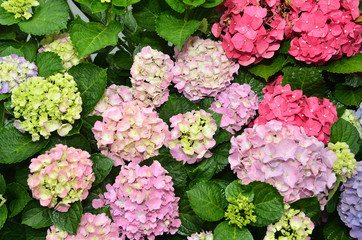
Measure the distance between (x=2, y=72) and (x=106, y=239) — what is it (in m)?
0.50

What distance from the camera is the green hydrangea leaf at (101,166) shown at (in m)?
1.17

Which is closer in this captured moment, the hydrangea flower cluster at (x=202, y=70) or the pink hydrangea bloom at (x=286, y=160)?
the pink hydrangea bloom at (x=286, y=160)

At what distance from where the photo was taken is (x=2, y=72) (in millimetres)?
1210

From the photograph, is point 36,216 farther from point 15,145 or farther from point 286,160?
point 286,160

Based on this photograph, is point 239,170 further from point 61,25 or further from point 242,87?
point 61,25

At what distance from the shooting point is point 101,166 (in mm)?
1171

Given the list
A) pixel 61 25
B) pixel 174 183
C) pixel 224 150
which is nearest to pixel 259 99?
pixel 224 150

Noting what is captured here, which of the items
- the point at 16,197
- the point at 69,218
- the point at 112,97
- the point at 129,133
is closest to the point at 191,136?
the point at 129,133

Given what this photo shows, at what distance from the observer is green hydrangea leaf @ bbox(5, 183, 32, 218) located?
3.73ft

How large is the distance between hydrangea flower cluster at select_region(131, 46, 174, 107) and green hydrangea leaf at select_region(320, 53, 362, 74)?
0.45 meters

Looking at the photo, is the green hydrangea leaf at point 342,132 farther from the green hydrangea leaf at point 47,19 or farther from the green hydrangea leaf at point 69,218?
the green hydrangea leaf at point 47,19

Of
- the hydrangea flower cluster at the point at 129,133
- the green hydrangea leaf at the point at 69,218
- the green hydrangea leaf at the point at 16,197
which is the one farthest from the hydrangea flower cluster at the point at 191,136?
the green hydrangea leaf at the point at 16,197

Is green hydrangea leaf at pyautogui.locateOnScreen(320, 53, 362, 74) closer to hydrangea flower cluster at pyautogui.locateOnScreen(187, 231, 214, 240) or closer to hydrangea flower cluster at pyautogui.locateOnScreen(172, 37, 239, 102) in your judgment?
hydrangea flower cluster at pyautogui.locateOnScreen(172, 37, 239, 102)

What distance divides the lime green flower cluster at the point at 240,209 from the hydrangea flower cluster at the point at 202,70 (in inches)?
13.0
